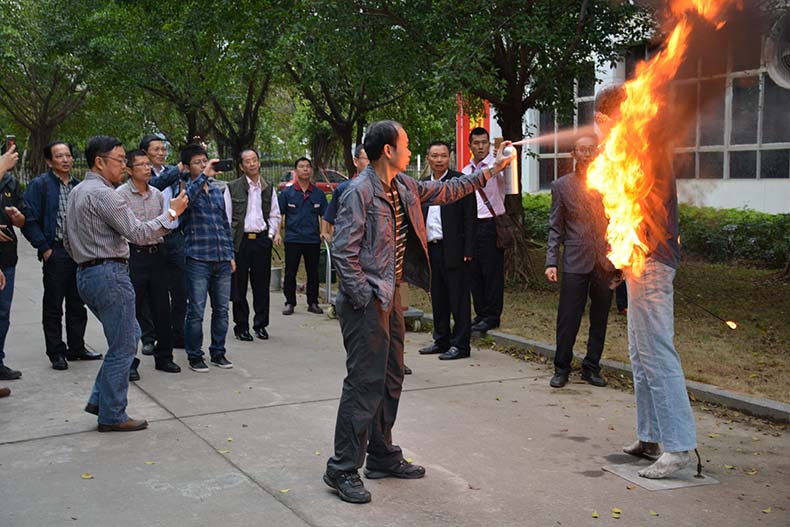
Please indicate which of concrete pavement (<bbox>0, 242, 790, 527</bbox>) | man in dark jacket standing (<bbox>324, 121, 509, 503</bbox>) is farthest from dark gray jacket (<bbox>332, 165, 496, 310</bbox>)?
concrete pavement (<bbox>0, 242, 790, 527</bbox>)

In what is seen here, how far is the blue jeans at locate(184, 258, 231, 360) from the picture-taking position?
867 cm

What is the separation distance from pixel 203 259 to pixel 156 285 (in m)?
0.52

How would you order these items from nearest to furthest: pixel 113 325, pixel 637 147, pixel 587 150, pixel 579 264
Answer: pixel 637 147
pixel 113 325
pixel 587 150
pixel 579 264

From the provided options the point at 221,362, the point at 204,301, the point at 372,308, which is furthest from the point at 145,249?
the point at 372,308

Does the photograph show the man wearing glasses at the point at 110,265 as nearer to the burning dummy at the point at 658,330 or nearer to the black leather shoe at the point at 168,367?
the black leather shoe at the point at 168,367

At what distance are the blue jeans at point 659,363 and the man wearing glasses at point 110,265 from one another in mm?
3105

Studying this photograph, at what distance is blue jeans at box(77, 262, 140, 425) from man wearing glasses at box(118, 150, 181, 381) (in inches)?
66.6

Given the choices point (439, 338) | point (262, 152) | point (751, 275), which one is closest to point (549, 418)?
point (439, 338)

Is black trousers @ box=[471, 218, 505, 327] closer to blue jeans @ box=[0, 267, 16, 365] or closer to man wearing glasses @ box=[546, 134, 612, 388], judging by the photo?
man wearing glasses @ box=[546, 134, 612, 388]

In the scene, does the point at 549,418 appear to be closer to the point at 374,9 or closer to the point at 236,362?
the point at 236,362

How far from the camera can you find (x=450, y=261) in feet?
29.7

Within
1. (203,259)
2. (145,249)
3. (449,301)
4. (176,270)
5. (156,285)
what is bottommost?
(449,301)

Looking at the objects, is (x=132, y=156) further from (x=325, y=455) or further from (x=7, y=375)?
(x=325, y=455)

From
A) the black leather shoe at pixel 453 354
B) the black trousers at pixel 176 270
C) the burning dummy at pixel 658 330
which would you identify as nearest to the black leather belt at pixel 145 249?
the black trousers at pixel 176 270
